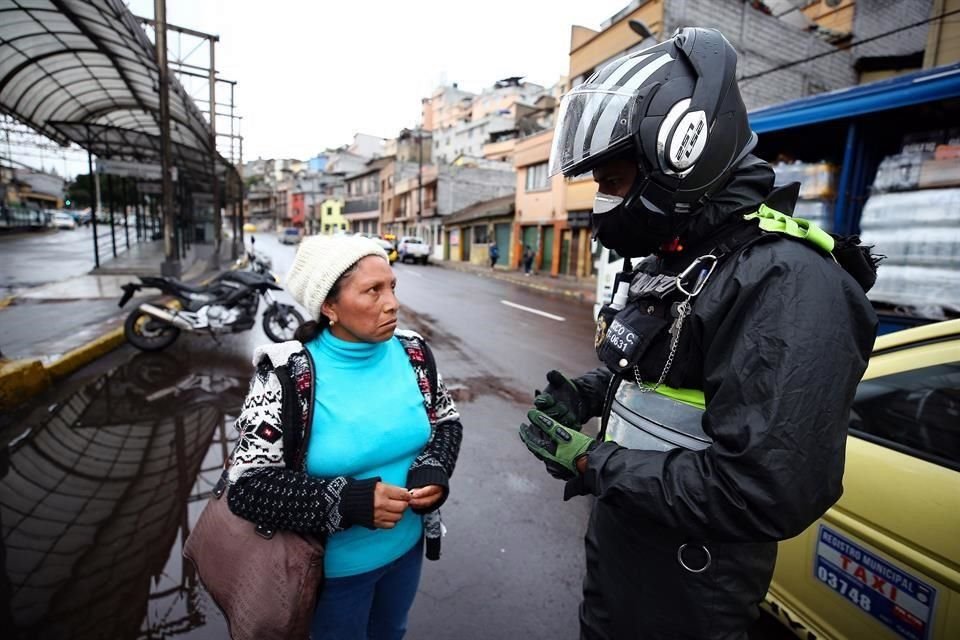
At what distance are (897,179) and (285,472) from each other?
218 inches

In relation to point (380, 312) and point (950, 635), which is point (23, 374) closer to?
point (380, 312)

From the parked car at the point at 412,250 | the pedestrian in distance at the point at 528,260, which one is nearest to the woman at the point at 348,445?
the pedestrian in distance at the point at 528,260

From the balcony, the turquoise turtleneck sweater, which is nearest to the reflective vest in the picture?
the turquoise turtleneck sweater

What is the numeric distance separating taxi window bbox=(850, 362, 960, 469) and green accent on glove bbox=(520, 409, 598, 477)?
1.31 m

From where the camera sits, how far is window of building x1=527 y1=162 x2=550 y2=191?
23.2 metres

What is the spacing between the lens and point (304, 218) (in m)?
73.7

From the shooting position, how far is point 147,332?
21.1ft

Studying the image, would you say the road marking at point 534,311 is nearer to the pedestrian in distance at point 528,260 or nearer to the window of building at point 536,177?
the pedestrian in distance at point 528,260

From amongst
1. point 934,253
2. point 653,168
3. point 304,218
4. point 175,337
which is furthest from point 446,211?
point 304,218

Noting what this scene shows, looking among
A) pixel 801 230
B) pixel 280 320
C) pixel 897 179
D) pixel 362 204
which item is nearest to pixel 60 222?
pixel 362 204

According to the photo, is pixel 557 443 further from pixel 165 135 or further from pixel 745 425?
pixel 165 135

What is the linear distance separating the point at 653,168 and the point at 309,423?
3.95ft

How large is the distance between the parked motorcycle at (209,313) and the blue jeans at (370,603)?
492cm

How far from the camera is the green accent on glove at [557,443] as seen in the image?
1.25 meters
